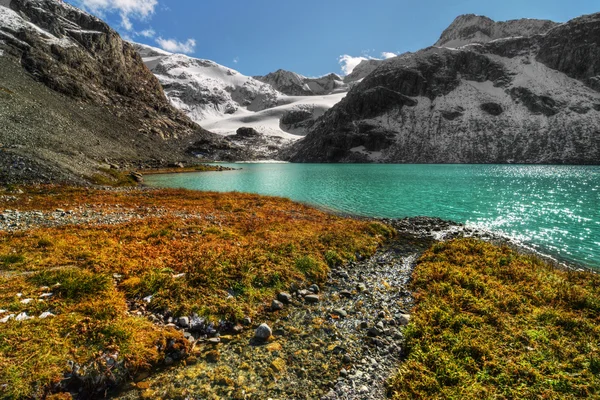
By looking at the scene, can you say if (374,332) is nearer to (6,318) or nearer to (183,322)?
(183,322)

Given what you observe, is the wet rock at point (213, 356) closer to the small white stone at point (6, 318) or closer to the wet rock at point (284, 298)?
the wet rock at point (284, 298)

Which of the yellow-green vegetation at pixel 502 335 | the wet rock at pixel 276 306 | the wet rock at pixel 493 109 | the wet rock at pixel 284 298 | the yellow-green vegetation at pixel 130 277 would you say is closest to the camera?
the yellow-green vegetation at pixel 130 277

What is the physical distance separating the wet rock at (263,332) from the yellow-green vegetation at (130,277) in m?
1.00

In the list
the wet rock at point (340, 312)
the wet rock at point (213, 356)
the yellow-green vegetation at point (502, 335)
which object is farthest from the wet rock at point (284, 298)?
the yellow-green vegetation at point (502, 335)

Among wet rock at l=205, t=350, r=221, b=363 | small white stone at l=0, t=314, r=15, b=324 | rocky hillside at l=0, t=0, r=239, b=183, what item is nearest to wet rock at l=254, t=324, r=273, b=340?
wet rock at l=205, t=350, r=221, b=363

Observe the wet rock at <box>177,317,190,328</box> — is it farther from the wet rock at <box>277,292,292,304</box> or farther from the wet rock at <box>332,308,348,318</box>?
the wet rock at <box>332,308,348,318</box>

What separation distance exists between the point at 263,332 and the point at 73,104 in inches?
5168

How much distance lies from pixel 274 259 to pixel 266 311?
11.1ft

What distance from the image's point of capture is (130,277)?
9.90m

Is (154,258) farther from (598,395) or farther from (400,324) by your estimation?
(598,395)

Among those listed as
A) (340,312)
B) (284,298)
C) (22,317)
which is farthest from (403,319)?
(22,317)

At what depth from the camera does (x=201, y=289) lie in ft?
31.7

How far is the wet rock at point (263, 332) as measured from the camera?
8242 millimetres

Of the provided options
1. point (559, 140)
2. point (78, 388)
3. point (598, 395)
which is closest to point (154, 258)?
point (78, 388)
